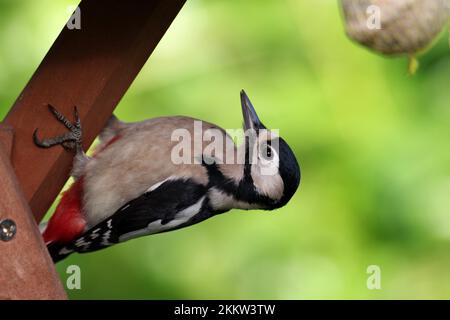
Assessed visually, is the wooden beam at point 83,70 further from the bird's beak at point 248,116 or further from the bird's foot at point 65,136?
the bird's beak at point 248,116

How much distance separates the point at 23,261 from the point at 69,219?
0.65 m

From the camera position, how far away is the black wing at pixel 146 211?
2438 mm

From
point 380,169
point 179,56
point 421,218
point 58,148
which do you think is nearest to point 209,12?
point 179,56

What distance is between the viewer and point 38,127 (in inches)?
82.4

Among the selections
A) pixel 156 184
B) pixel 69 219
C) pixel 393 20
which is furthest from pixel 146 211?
pixel 393 20

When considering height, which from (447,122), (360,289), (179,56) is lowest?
(360,289)

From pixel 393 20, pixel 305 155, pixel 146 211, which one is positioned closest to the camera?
pixel 393 20

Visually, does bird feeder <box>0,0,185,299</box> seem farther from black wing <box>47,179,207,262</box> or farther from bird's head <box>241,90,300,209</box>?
bird's head <box>241,90,300,209</box>

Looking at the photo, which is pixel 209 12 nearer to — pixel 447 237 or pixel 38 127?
pixel 447 237

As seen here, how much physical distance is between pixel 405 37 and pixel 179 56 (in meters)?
1.76

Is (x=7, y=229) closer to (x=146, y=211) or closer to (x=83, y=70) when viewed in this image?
(x=83, y=70)

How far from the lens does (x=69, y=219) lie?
8.07ft

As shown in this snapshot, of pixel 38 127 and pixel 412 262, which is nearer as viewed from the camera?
pixel 38 127

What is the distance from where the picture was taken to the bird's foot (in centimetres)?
207
